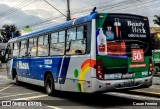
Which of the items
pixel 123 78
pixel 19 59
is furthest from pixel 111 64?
pixel 19 59

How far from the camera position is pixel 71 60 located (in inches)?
493

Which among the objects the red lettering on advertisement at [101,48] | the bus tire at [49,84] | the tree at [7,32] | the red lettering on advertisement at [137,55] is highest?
the tree at [7,32]

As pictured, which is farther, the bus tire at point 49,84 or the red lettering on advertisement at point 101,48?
the bus tire at point 49,84

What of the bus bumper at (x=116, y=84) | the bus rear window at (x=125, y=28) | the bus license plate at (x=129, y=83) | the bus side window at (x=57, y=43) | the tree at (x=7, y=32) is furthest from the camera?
the tree at (x=7, y=32)

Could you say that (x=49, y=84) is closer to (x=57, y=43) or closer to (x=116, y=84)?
(x=57, y=43)

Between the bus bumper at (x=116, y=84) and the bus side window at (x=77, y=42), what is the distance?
4.39 feet

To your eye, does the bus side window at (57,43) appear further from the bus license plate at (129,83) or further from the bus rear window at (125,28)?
the bus license plate at (129,83)

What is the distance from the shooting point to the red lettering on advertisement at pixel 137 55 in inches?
462

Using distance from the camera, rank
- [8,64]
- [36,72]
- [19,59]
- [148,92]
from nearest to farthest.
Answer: [148,92], [36,72], [19,59], [8,64]

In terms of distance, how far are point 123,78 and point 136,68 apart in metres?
0.71

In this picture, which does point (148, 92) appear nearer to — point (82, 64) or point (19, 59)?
point (82, 64)

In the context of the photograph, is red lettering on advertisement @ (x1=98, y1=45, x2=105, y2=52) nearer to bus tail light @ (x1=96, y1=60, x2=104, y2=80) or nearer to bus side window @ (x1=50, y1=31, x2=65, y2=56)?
bus tail light @ (x1=96, y1=60, x2=104, y2=80)

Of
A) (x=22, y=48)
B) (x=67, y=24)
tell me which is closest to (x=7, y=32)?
(x=22, y=48)

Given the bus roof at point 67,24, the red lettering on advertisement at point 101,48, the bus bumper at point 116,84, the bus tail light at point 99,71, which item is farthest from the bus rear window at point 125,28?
the bus bumper at point 116,84
